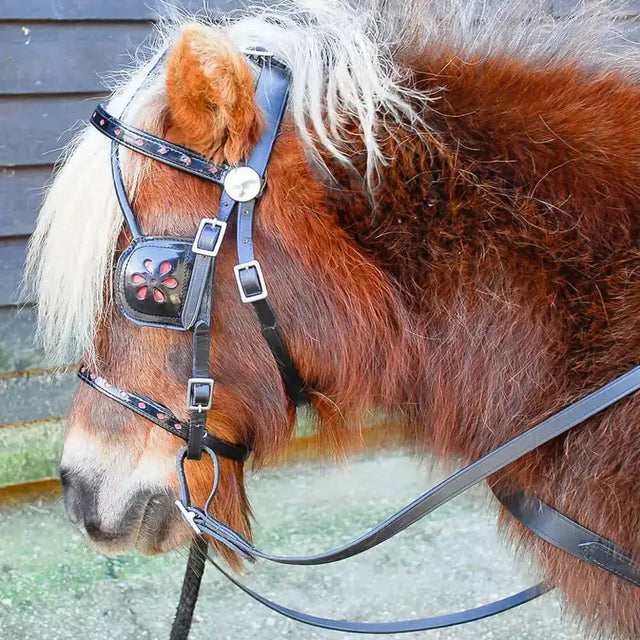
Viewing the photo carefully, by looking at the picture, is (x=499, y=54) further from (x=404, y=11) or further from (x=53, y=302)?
(x=53, y=302)

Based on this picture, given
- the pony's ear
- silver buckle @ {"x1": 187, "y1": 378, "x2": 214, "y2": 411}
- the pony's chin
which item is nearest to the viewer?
the pony's ear

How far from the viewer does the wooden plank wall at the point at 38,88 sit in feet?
7.39

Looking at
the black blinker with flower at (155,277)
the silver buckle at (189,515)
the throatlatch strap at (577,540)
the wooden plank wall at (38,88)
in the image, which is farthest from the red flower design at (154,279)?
the wooden plank wall at (38,88)

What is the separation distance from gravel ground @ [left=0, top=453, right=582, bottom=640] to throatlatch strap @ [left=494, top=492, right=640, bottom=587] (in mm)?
902

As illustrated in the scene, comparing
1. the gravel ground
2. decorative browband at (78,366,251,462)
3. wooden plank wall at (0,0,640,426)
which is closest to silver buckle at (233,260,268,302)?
decorative browband at (78,366,251,462)

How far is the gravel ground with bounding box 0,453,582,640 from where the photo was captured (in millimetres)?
2098

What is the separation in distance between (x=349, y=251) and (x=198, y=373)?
0.31 meters

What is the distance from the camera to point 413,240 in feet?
3.50

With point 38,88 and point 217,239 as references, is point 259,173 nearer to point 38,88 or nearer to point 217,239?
point 217,239

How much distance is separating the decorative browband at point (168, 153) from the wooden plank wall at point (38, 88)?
1.30 metres

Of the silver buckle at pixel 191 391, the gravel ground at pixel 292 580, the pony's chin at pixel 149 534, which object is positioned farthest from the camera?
the gravel ground at pixel 292 580

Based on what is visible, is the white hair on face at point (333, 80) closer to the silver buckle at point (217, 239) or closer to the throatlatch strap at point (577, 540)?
the silver buckle at point (217, 239)

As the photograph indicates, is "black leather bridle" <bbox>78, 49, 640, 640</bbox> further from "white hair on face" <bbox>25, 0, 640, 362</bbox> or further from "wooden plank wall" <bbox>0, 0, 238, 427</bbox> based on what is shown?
"wooden plank wall" <bbox>0, 0, 238, 427</bbox>

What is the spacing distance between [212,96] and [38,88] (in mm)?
1546
